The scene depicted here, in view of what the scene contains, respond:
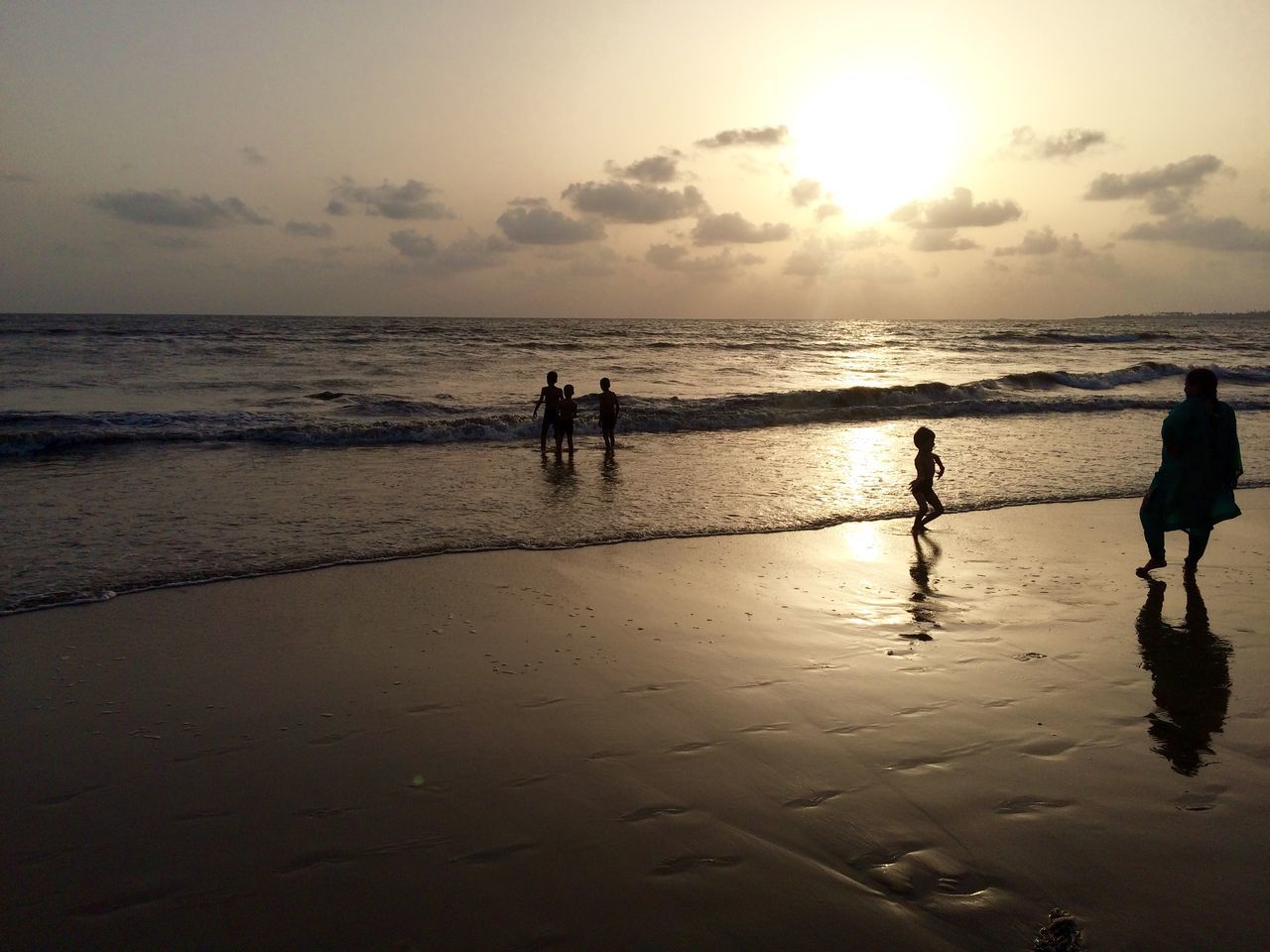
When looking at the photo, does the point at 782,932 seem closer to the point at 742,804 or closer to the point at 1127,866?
the point at 742,804

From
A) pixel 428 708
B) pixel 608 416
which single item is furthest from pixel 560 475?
pixel 428 708

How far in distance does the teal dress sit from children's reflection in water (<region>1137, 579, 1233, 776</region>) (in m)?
0.93

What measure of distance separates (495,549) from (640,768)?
17.3 feet

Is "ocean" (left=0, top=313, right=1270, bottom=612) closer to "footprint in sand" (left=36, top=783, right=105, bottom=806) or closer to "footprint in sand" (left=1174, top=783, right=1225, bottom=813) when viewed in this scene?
"footprint in sand" (left=36, top=783, right=105, bottom=806)

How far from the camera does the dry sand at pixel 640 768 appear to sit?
3.21m

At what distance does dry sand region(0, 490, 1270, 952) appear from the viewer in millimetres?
3205

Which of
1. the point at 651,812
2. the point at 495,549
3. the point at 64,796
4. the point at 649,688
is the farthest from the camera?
the point at 495,549

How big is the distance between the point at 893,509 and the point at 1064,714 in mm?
6647

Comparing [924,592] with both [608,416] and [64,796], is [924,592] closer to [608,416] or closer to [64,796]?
[64,796]

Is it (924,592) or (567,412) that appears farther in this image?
(567,412)

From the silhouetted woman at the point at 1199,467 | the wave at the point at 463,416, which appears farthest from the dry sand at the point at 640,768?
the wave at the point at 463,416

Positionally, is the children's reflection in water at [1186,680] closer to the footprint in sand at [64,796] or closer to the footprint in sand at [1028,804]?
the footprint in sand at [1028,804]

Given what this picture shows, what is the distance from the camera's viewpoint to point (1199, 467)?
783 centimetres

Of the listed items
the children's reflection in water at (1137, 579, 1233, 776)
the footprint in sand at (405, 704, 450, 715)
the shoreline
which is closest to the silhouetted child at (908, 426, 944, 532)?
the shoreline
